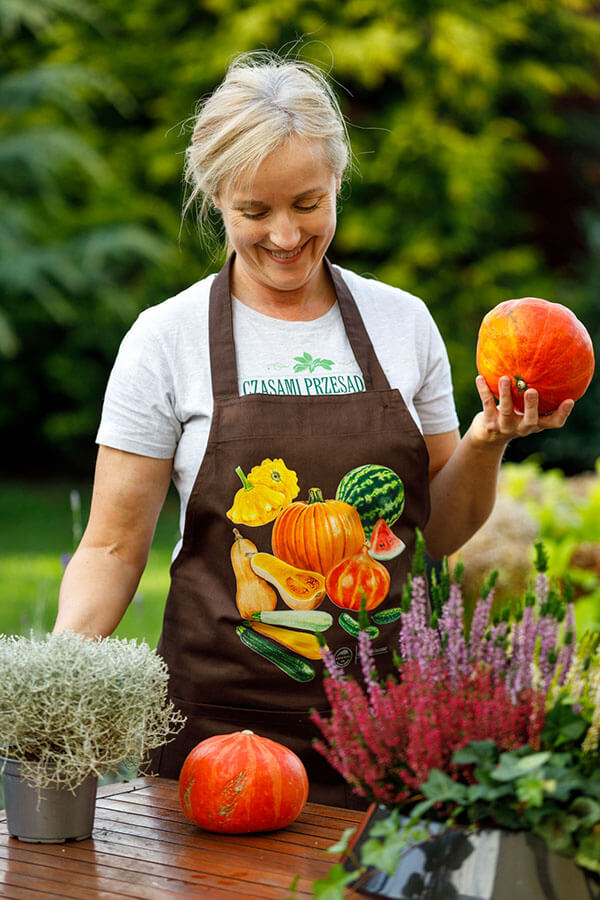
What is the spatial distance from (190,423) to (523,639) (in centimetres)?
89

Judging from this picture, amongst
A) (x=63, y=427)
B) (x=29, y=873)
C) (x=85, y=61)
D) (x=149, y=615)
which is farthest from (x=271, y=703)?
(x=85, y=61)

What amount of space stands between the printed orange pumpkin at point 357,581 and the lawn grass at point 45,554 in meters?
2.87

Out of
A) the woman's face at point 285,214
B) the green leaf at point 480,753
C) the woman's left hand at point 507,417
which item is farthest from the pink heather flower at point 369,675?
the woman's face at point 285,214

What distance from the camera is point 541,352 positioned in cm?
204

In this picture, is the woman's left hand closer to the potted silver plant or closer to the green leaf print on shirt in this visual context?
the green leaf print on shirt

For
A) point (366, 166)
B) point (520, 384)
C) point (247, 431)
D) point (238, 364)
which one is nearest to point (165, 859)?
point (247, 431)

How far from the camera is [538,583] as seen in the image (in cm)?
133

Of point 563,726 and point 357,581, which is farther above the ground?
point 357,581

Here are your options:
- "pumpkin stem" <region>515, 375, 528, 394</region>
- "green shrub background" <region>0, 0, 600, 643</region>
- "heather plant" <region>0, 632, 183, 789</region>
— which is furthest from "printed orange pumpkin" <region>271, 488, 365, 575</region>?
"green shrub background" <region>0, 0, 600, 643</region>

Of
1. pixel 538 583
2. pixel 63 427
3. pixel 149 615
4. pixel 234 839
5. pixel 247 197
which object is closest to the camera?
pixel 538 583

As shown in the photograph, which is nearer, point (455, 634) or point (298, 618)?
point (455, 634)

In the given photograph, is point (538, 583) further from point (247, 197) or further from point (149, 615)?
point (149, 615)

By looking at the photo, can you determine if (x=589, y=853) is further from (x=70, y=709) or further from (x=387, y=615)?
(x=387, y=615)

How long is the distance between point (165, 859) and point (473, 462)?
1.01 metres
